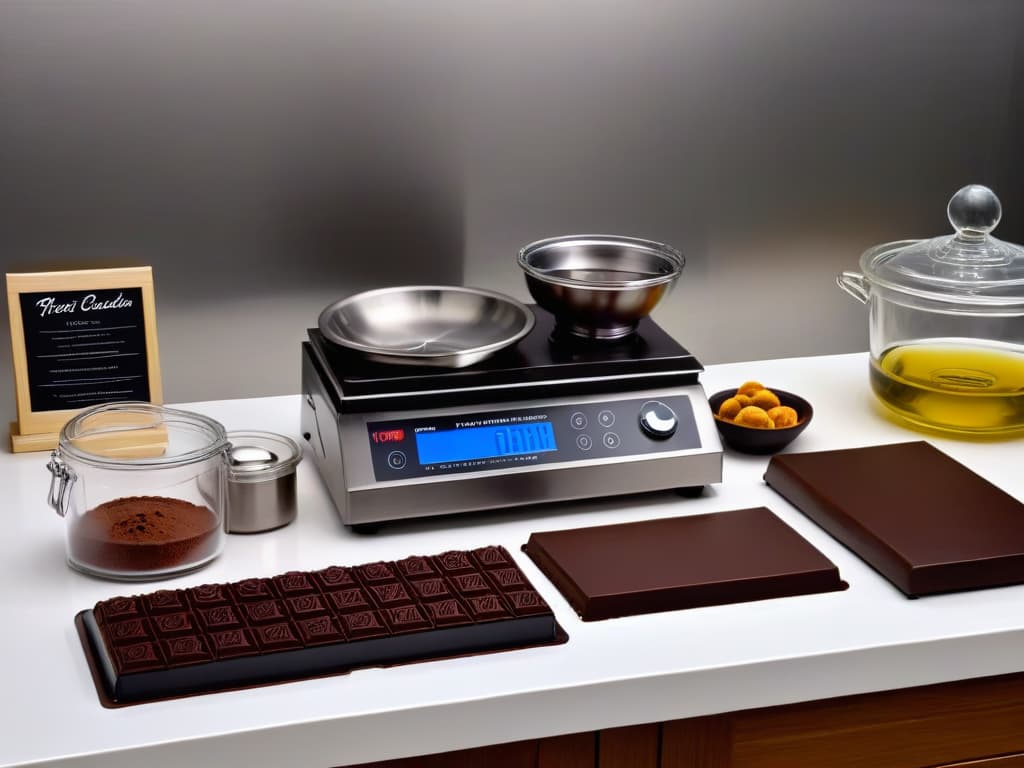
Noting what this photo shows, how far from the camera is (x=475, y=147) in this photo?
176 centimetres

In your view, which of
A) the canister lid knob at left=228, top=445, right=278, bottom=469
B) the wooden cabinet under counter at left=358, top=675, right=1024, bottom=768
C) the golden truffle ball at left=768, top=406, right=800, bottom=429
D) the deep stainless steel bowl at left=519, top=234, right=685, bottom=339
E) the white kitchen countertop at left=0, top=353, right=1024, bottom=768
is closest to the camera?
the white kitchen countertop at left=0, top=353, right=1024, bottom=768

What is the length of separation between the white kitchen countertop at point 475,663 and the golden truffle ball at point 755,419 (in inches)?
5.0

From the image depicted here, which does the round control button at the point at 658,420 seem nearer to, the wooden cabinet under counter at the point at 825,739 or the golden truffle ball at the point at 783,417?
the golden truffle ball at the point at 783,417

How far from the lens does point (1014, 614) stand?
1221 millimetres

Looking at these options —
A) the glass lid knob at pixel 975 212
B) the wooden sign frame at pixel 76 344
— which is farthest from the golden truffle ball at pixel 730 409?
the wooden sign frame at pixel 76 344

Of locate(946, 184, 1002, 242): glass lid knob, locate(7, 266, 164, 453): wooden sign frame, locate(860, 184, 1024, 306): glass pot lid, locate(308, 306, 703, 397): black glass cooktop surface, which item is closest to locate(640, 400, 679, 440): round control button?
locate(308, 306, 703, 397): black glass cooktop surface

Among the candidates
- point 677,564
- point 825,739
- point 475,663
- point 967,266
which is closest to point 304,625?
point 475,663

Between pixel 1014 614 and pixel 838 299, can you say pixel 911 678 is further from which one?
pixel 838 299

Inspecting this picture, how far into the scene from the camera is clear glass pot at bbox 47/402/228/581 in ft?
4.04

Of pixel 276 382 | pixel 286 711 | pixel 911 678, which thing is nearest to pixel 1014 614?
pixel 911 678

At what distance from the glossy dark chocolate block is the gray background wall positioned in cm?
59

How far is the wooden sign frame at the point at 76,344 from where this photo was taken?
1474 millimetres

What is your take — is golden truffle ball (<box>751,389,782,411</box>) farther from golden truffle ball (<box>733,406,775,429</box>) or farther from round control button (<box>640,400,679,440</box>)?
round control button (<box>640,400,679,440</box>)

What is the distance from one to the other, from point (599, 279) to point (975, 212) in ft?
1.58
